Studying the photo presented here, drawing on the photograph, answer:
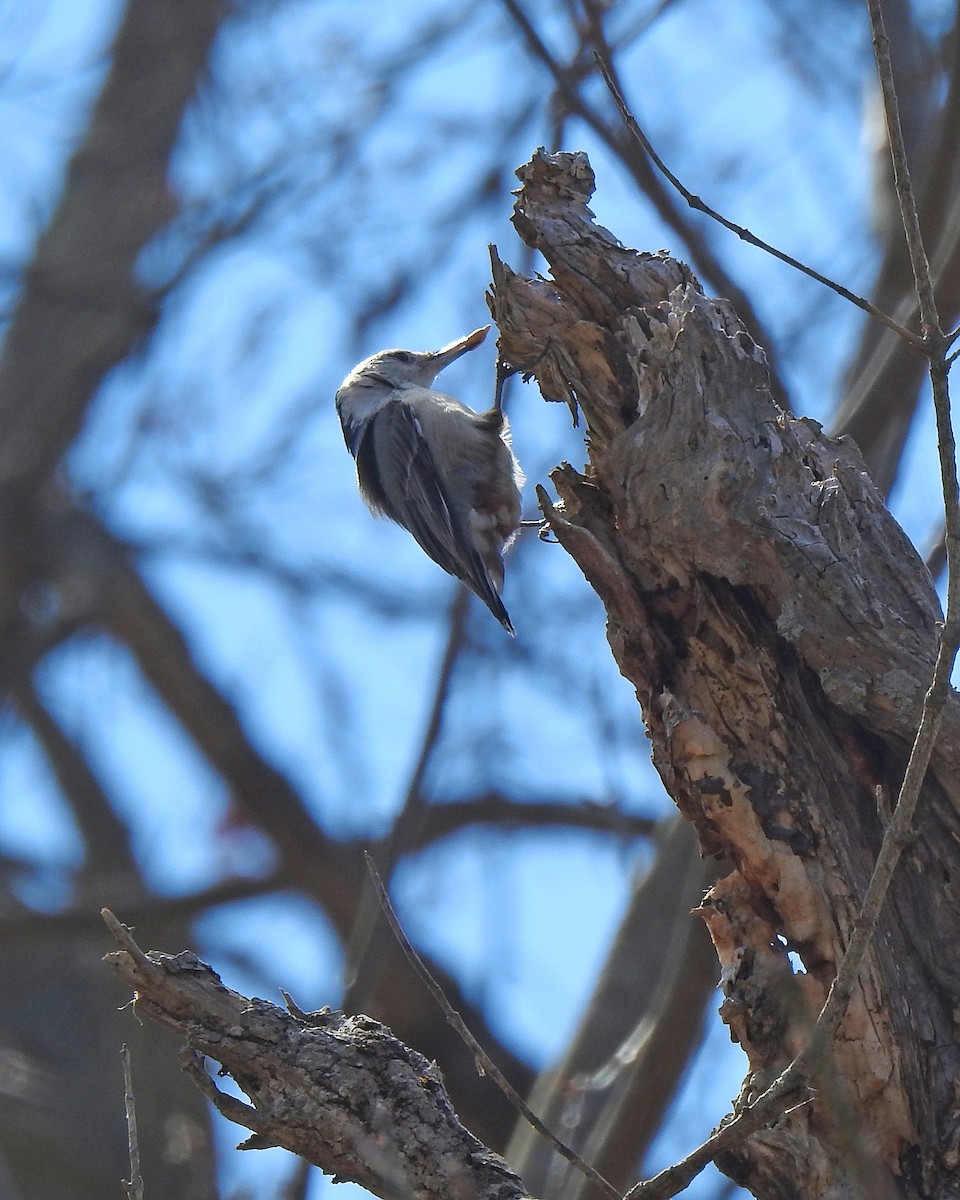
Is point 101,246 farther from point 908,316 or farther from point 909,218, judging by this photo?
point 909,218

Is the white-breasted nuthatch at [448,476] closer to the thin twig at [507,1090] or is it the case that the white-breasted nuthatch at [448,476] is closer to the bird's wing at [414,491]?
the bird's wing at [414,491]

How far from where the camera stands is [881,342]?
5.20 metres

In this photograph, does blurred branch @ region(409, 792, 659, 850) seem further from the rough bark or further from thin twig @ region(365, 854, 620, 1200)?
thin twig @ region(365, 854, 620, 1200)

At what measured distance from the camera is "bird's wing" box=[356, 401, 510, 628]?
4.53m

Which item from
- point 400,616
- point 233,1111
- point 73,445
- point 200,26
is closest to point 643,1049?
point 233,1111

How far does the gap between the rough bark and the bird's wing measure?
7.24 ft

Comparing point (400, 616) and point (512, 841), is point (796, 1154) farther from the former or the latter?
point (400, 616)

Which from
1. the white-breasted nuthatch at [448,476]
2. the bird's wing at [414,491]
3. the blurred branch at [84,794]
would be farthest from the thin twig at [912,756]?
the blurred branch at [84,794]

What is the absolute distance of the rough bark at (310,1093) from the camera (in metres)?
2.23

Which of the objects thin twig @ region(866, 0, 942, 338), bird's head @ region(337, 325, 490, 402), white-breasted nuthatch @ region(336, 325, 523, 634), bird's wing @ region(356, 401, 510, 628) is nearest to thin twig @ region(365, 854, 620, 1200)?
thin twig @ region(866, 0, 942, 338)

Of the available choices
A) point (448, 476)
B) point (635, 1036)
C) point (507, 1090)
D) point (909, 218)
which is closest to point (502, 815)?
point (635, 1036)

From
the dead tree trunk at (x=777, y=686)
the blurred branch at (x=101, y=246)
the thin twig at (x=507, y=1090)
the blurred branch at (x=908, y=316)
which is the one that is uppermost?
the blurred branch at (x=101, y=246)

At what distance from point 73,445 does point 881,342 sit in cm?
400

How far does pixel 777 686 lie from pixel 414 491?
87.9 inches
